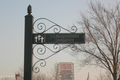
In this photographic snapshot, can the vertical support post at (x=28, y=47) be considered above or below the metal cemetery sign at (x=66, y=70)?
above

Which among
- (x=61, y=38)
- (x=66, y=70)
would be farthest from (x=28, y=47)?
(x=66, y=70)

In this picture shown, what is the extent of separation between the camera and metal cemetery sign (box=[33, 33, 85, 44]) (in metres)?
6.93

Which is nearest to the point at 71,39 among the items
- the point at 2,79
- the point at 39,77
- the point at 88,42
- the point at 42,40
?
the point at 42,40

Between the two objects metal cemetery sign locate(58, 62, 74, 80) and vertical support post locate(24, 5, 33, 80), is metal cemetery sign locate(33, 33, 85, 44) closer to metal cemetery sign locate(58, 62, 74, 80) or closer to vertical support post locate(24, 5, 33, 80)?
vertical support post locate(24, 5, 33, 80)

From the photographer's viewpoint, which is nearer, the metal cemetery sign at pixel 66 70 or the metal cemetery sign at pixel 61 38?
the metal cemetery sign at pixel 61 38

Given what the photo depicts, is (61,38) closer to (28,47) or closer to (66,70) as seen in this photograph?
(28,47)

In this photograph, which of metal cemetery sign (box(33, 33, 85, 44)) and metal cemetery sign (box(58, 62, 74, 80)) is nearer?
metal cemetery sign (box(33, 33, 85, 44))

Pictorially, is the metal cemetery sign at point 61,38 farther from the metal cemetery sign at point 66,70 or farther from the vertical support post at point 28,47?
the metal cemetery sign at point 66,70

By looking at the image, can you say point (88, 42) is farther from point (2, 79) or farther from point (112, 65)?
point (2, 79)

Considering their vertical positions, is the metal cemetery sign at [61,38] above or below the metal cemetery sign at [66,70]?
above

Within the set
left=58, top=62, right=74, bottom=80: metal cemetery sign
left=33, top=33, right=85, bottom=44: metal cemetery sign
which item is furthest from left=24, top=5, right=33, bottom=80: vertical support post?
left=58, top=62, right=74, bottom=80: metal cemetery sign

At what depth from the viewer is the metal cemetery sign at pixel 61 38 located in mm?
6935

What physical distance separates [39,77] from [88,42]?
31523 millimetres

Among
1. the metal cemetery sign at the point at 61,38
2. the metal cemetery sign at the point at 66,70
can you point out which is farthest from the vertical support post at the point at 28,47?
the metal cemetery sign at the point at 66,70
